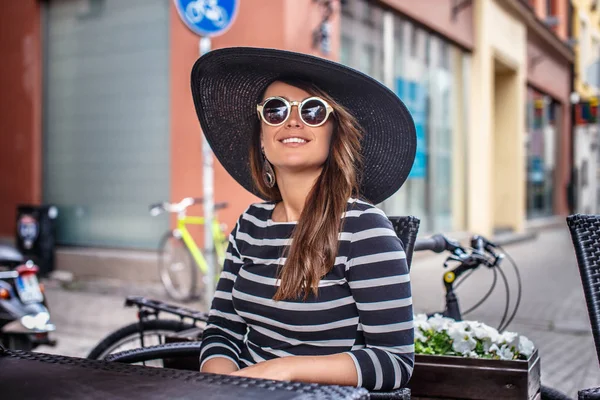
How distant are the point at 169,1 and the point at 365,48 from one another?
2968mm

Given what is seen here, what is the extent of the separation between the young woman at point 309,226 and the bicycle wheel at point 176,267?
223 inches

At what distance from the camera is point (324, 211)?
6.54 ft

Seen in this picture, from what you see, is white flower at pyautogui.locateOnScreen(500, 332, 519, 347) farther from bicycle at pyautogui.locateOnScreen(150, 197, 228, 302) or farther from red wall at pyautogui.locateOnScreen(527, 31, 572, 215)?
red wall at pyautogui.locateOnScreen(527, 31, 572, 215)

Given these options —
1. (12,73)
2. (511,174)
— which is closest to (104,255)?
(12,73)

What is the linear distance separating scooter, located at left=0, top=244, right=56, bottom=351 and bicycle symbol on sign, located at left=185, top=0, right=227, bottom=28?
2261 mm

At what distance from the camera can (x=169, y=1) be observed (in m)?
9.02

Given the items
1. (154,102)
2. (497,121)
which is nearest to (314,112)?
(154,102)

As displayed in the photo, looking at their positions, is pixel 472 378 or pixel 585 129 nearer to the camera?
pixel 472 378

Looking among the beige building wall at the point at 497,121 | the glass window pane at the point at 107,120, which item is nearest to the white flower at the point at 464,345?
the glass window pane at the point at 107,120

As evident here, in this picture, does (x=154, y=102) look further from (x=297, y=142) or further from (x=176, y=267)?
(x=297, y=142)

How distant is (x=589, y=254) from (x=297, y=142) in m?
0.86

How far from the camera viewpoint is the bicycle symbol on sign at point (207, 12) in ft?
18.2

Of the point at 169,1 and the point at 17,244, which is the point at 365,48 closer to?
the point at 169,1

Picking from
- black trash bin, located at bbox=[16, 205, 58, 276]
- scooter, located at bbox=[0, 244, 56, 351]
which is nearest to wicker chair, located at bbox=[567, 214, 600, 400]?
scooter, located at bbox=[0, 244, 56, 351]
